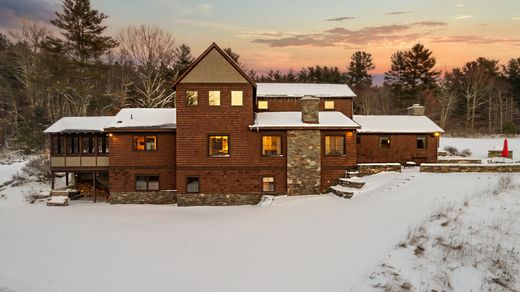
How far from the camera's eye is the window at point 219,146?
68.2ft

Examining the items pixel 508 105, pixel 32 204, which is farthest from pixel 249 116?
pixel 508 105

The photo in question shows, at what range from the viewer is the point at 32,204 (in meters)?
21.3

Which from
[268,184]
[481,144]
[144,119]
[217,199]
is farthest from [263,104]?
[481,144]

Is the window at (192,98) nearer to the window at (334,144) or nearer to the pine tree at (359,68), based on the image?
the window at (334,144)

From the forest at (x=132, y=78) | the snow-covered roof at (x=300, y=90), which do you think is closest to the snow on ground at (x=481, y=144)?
the forest at (x=132, y=78)

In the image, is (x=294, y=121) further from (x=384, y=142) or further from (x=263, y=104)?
(x=384, y=142)

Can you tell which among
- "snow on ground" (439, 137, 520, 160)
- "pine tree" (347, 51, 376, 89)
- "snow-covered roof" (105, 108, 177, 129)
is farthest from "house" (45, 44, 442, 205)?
"pine tree" (347, 51, 376, 89)

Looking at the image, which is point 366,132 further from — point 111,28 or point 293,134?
point 111,28

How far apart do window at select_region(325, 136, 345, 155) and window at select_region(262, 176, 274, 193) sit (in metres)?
4.02

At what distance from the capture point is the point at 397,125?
83.7 ft

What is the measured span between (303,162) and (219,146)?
5.40 meters

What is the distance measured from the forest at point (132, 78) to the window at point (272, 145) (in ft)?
53.6

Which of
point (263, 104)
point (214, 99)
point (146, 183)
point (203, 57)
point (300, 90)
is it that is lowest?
point (146, 183)

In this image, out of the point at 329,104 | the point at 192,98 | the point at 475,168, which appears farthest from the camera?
the point at 329,104
